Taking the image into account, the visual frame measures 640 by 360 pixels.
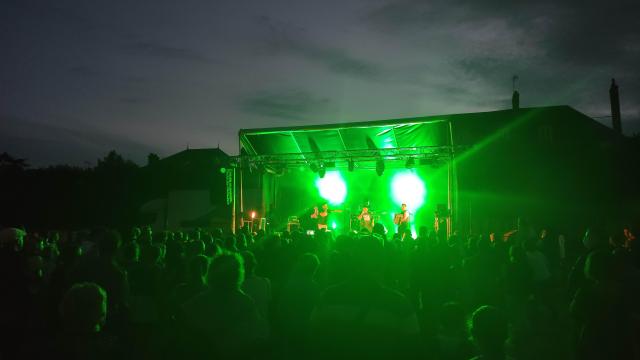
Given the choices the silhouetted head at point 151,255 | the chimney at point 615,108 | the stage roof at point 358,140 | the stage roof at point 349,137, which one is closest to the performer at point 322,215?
the stage roof at point 358,140

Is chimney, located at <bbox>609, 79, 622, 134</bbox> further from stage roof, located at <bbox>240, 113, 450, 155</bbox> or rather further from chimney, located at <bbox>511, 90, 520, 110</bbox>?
stage roof, located at <bbox>240, 113, 450, 155</bbox>

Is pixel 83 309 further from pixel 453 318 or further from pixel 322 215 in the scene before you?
pixel 322 215

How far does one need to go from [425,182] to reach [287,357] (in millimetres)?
13815

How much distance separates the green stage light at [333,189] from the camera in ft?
59.1

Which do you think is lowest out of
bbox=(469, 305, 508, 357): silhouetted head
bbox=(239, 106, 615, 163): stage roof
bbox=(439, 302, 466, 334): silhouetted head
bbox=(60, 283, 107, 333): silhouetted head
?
bbox=(439, 302, 466, 334): silhouetted head

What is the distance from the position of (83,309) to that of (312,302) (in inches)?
77.8

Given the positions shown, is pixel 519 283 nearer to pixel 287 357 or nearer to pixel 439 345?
pixel 439 345

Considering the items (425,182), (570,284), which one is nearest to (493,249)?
(570,284)

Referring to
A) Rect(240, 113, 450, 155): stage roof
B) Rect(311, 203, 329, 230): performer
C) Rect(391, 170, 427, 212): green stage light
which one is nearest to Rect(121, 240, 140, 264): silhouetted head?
Rect(240, 113, 450, 155): stage roof

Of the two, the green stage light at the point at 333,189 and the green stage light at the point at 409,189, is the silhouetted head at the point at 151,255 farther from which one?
the green stage light at the point at 333,189

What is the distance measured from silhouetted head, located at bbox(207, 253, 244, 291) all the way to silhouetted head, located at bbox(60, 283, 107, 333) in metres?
0.63

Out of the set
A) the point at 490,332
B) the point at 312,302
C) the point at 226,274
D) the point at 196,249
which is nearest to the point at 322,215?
the point at 196,249

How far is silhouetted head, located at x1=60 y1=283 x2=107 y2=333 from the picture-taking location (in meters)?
2.25

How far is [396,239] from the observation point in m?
7.99
